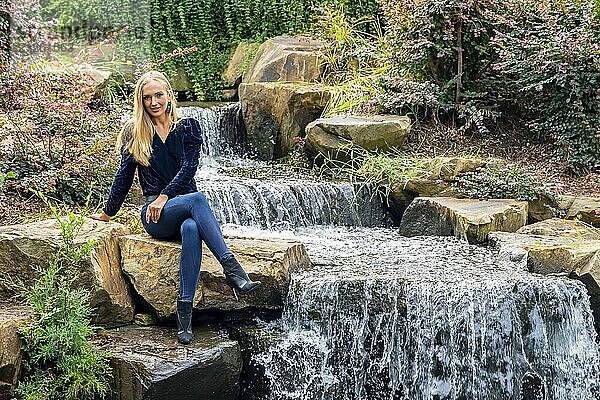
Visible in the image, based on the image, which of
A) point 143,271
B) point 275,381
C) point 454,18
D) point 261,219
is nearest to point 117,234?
point 143,271

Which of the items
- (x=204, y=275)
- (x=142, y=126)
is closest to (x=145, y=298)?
(x=204, y=275)

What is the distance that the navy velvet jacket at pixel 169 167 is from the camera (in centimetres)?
457

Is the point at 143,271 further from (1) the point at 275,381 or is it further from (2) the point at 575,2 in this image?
(2) the point at 575,2

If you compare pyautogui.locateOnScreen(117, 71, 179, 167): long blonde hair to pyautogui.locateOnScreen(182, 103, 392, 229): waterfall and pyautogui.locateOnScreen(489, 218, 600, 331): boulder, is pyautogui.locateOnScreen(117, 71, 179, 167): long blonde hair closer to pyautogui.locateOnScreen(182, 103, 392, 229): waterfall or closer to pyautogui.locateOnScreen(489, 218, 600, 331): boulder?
pyautogui.locateOnScreen(182, 103, 392, 229): waterfall

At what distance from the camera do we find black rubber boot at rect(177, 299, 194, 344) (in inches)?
175

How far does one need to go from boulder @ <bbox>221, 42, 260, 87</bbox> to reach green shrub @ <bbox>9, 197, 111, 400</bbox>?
7.41 metres

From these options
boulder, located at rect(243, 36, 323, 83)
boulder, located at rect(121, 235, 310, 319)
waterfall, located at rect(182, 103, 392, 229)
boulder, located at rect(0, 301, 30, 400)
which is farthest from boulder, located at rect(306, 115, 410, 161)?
boulder, located at rect(0, 301, 30, 400)

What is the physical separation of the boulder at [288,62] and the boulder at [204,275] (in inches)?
198

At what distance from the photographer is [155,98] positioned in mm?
4512

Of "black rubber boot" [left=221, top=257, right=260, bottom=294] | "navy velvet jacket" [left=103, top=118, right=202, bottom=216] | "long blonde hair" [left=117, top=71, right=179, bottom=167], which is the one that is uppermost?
"long blonde hair" [left=117, top=71, right=179, bottom=167]

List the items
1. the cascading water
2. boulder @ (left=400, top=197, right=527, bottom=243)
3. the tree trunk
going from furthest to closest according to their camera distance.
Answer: the tree trunk → boulder @ (left=400, top=197, right=527, bottom=243) → the cascading water

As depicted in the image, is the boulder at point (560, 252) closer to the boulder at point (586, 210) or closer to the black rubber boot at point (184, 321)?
the boulder at point (586, 210)

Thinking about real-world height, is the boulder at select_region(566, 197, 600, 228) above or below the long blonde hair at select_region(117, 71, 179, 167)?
below

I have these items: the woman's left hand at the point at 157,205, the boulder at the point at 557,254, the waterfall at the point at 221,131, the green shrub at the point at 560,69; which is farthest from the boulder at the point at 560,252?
the waterfall at the point at 221,131
